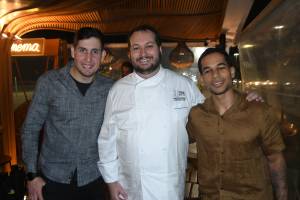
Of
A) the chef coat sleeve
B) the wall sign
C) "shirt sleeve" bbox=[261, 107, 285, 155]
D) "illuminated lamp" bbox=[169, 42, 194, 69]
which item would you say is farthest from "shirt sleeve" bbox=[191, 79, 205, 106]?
the wall sign

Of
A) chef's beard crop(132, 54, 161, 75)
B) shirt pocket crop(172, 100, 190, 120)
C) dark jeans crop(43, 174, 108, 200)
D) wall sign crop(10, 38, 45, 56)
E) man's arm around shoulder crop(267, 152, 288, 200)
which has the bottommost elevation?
dark jeans crop(43, 174, 108, 200)

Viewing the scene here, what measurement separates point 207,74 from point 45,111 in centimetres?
112

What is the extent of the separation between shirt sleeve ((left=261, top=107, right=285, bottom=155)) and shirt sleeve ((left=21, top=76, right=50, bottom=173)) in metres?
1.42

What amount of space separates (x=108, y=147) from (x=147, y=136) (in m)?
0.29

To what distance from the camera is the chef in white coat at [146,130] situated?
2059 millimetres

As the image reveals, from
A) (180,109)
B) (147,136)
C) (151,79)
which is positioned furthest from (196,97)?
(147,136)

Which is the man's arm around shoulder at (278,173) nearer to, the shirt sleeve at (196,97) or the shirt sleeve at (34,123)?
the shirt sleeve at (196,97)

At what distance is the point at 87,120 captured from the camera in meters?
2.16

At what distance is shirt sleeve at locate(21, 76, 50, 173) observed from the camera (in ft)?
7.04

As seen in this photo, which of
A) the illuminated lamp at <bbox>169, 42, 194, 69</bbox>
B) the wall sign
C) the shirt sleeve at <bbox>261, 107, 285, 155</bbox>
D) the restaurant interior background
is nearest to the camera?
the shirt sleeve at <bbox>261, 107, 285, 155</bbox>

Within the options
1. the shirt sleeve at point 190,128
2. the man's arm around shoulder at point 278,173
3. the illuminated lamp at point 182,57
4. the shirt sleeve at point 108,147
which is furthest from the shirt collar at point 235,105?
the illuminated lamp at point 182,57

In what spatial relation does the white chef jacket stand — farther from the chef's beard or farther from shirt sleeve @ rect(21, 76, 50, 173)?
shirt sleeve @ rect(21, 76, 50, 173)

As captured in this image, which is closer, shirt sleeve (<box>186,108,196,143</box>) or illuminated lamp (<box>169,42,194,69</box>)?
shirt sleeve (<box>186,108,196,143</box>)

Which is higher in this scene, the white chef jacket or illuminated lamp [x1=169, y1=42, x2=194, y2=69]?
illuminated lamp [x1=169, y1=42, x2=194, y2=69]
